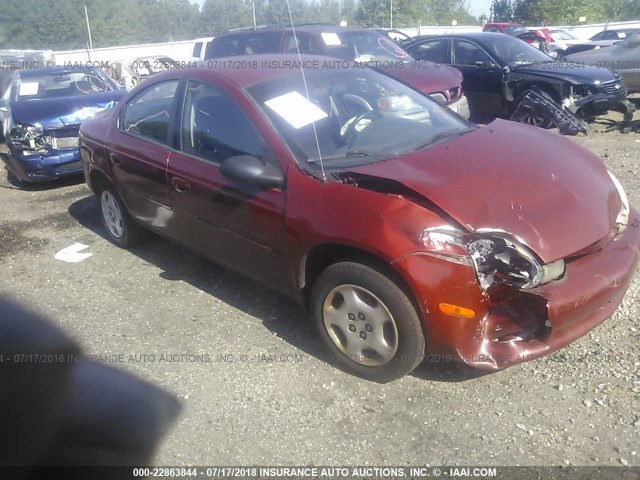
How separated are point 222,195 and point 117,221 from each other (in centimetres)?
197

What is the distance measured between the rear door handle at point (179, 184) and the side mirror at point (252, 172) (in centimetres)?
65

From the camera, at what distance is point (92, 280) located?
4785 mm

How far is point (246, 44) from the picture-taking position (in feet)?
31.5

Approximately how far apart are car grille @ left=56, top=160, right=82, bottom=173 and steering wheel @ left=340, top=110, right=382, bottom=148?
4749mm

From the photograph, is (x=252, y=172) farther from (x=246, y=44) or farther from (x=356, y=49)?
(x=246, y=44)

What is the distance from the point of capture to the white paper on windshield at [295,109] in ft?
11.8

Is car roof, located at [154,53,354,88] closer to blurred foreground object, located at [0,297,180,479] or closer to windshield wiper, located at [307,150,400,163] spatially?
windshield wiper, located at [307,150,400,163]

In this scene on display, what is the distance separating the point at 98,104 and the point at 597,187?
641cm

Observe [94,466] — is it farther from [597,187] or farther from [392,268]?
[597,187]

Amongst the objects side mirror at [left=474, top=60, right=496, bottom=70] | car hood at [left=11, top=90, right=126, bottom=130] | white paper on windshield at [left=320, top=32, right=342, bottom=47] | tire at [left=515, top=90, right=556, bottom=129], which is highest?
white paper on windshield at [left=320, top=32, right=342, bottom=47]

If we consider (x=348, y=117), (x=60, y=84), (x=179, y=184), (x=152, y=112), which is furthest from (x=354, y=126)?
(x=60, y=84)

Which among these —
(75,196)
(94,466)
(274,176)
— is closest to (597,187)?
(274,176)

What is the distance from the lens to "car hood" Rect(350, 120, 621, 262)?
2896mm

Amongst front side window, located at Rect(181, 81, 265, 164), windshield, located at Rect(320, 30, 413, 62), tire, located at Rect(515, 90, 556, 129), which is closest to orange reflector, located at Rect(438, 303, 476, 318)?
front side window, located at Rect(181, 81, 265, 164)
